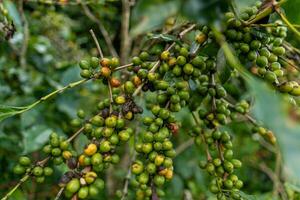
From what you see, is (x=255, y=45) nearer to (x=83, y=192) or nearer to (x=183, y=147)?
(x=83, y=192)

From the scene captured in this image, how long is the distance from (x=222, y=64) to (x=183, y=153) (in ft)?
4.76

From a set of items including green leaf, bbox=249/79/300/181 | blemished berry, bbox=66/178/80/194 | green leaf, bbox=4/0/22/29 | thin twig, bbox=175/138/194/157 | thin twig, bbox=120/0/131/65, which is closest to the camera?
green leaf, bbox=249/79/300/181

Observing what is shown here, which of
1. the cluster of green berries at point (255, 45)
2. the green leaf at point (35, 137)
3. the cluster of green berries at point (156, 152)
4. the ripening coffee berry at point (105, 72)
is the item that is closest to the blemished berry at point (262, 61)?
the cluster of green berries at point (255, 45)

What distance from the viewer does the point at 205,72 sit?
4.29 feet

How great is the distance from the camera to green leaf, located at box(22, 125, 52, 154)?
181 centimetres

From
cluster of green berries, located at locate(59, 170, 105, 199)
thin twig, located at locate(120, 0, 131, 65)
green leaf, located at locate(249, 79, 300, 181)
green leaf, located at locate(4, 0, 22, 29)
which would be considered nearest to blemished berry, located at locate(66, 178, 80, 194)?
cluster of green berries, located at locate(59, 170, 105, 199)

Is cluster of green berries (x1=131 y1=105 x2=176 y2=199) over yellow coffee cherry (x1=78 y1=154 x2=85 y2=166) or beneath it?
beneath

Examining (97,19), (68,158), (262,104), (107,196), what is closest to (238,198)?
(68,158)

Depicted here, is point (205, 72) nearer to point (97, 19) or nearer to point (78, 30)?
point (97, 19)

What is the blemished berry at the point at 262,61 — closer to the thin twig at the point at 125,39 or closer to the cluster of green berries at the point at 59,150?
the cluster of green berries at the point at 59,150

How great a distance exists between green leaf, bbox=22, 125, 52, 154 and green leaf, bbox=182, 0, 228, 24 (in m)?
1.20

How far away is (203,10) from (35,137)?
1255 mm

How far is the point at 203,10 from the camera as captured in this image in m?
→ 0.73

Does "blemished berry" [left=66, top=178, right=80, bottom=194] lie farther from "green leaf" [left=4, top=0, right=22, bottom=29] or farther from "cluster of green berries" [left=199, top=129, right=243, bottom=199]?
"green leaf" [left=4, top=0, right=22, bottom=29]
